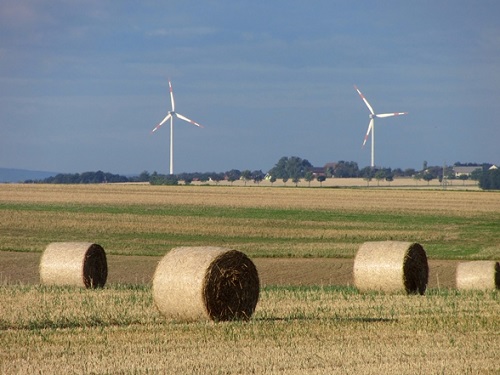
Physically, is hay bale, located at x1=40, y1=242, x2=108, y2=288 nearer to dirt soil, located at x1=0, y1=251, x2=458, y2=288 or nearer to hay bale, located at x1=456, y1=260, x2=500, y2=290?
dirt soil, located at x1=0, y1=251, x2=458, y2=288

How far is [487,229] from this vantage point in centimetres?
5088

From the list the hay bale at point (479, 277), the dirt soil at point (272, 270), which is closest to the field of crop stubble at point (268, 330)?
the dirt soil at point (272, 270)

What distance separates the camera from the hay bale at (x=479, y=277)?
24969 mm

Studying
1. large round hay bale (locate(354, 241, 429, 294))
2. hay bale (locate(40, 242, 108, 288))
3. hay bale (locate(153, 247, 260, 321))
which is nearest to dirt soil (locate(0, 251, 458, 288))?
hay bale (locate(40, 242, 108, 288))

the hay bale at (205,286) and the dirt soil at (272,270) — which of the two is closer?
the hay bale at (205,286)

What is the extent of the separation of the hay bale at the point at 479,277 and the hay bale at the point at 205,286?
920 cm

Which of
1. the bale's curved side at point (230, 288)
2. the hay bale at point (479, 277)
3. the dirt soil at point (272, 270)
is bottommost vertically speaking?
the dirt soil at point (272, 270)

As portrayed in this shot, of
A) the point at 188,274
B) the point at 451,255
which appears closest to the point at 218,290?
the point at 188,274

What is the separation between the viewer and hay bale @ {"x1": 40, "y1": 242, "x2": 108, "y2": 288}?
942 inches

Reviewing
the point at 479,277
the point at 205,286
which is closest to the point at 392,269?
the point at 479,277

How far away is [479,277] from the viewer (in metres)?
25.1

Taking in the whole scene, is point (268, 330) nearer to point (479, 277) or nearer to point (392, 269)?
point (392, 269)

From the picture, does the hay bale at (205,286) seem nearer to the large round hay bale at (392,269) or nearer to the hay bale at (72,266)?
the large round hay bale at (392,269)

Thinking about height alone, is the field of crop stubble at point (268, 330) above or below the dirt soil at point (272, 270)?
above
